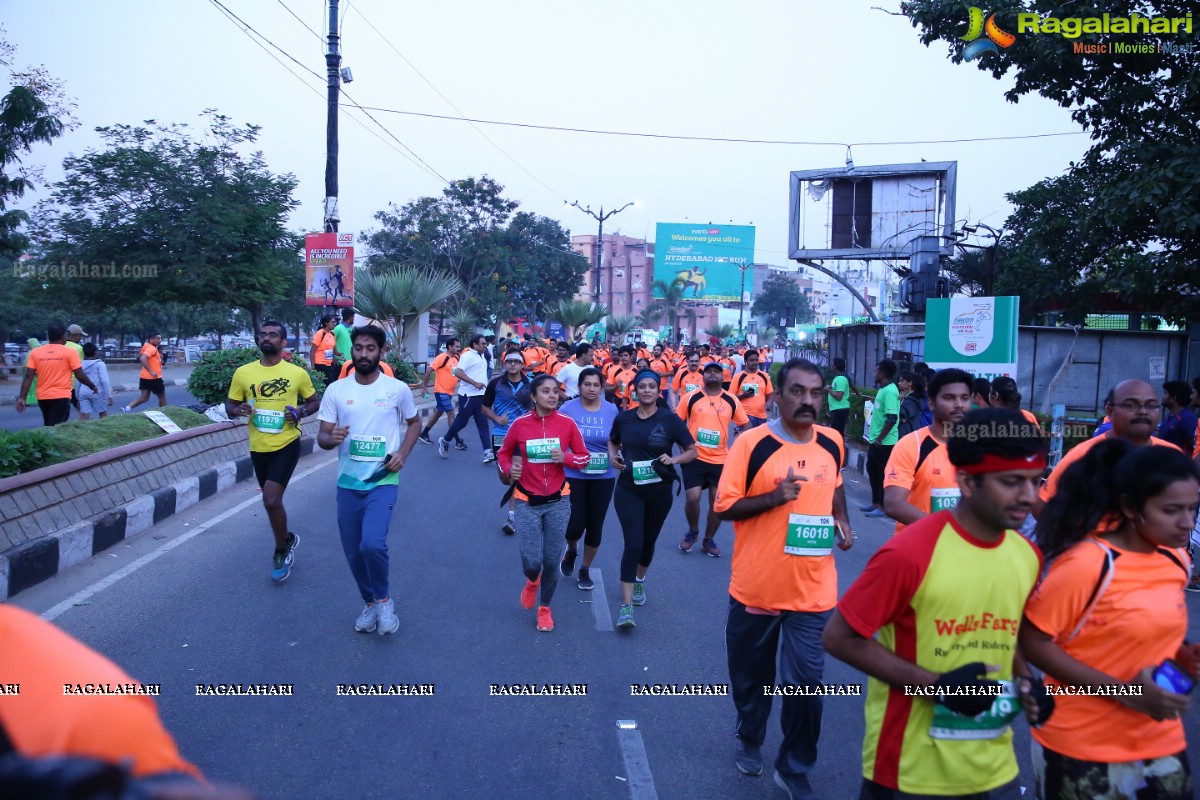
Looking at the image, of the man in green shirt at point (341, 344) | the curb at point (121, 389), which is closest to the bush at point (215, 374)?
the man in green shirt at point (341, 344)

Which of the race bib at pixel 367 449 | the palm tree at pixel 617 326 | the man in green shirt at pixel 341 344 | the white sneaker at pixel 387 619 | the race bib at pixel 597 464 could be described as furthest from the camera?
the palm tree at pixel 617 326

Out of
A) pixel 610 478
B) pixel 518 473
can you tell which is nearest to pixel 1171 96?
pixel 610 478

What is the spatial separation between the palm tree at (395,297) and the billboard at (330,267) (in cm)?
554

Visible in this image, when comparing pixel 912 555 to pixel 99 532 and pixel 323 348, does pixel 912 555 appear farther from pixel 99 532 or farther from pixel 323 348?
pixel 323 348

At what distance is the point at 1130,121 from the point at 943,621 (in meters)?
11.2

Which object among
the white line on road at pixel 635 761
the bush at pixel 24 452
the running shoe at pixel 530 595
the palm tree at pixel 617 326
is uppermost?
the palm tree at pixel 617 326

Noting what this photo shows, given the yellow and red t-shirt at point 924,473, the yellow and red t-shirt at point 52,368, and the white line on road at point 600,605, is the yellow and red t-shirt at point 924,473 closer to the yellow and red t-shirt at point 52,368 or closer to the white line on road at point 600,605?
the white line on road at point 600,605

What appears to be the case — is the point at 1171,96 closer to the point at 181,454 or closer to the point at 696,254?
the point at 181,454

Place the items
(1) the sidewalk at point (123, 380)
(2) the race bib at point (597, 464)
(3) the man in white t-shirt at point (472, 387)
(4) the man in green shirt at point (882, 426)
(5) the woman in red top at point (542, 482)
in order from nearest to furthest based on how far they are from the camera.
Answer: (5) the woman in red top at point (542, 482) < (2) the race bib at point (597, 464) < (4) the man in green shirt at point (882, 426) < (3) the man in white t-shirt at point (472, 387) < (1) the sidewalk at point (123, 380)

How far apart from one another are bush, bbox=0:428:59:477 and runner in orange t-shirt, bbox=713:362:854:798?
619 cm

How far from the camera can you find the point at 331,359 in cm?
1501

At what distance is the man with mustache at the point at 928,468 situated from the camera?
4438 millimetres

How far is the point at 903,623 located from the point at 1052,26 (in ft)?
34.8

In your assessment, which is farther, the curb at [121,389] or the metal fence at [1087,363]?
the curb at [121,389]
